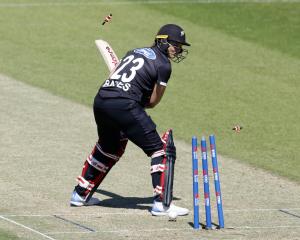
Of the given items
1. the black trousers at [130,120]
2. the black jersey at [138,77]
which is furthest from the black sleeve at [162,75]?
the black trousers at [130,120]

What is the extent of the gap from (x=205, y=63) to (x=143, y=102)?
10621 millimetres

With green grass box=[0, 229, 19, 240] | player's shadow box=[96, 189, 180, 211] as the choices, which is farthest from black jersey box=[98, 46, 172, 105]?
green grass box=[0, 229, 19, 240]

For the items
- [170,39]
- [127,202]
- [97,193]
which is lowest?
[127,202]

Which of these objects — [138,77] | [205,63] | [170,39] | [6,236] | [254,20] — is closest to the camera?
[6,236]

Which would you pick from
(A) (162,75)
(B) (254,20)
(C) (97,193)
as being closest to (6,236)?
(A) (162,75)

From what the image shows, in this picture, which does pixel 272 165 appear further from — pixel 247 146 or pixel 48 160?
pixel 48 160

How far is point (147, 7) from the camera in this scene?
27953 mm

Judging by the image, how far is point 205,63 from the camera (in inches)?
906

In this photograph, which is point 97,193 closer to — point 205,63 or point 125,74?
point 125,74

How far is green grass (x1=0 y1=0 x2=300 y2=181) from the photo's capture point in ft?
57.9

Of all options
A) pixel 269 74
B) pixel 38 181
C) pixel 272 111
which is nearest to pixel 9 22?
pixel 269 74

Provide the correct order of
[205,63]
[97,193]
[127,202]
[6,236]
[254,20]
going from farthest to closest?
[254,20] → [205,63] → [97,193] → [127,202] → [6,236]

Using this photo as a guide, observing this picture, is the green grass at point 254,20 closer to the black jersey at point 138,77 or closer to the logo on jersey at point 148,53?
the logo on jersey at point 148,53

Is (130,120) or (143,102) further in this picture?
(143,102)
